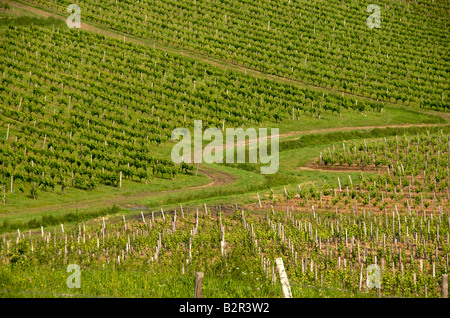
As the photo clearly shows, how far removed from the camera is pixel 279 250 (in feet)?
78.5

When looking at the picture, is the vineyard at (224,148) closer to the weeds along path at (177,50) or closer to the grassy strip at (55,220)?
the grassy strip at (55,220)

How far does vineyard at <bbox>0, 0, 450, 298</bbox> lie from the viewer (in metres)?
20.6

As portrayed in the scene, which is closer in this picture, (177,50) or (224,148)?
(224,148)

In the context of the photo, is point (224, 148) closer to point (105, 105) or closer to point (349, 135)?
point (105, 105)

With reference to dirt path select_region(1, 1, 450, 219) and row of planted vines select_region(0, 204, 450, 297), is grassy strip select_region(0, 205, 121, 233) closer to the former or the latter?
Answer: dirt path select_region(1, 1, 450, 219)

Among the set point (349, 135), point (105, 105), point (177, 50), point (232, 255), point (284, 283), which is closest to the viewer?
point (284, 283)

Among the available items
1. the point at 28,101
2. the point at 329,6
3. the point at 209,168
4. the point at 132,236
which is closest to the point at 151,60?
the point at 28,101

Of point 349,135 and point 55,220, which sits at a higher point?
point 349,135

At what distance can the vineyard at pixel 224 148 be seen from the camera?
2061cm

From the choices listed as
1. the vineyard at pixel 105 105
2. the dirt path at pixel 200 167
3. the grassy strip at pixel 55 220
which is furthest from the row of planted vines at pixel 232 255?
the vineyard at pixel 105 105

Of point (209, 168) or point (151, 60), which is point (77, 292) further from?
point (151, 60)

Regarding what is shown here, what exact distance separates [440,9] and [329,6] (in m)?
18.2

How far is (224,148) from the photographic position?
5100cm

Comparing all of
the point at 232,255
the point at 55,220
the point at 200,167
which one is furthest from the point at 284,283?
the point at 200,167
